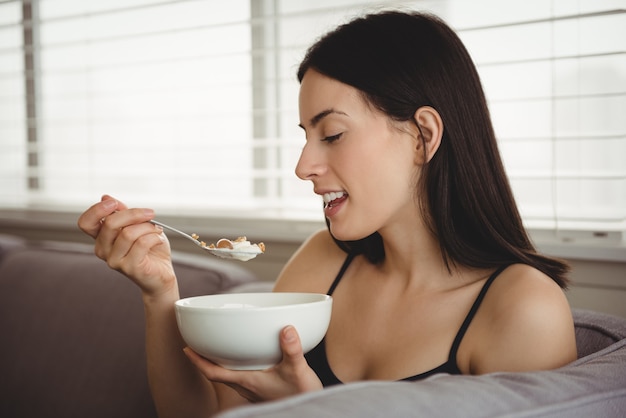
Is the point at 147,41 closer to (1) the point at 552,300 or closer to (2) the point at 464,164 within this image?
(2) the point at 464,164

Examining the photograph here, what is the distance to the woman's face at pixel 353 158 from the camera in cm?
122

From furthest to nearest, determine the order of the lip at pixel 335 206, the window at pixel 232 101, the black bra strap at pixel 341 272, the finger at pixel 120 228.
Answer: the window at pixel 232 101
the black bra strap at pixel 341 272
the lip at pixel 335 206
the finger at pixel 120 228

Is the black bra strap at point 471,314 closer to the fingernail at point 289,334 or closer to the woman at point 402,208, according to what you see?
the woman at point 402,208

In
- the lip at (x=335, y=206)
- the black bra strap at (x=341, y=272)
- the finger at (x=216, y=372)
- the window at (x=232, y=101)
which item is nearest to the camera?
the finger at (x=216, y=372)

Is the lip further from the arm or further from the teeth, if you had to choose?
the arm

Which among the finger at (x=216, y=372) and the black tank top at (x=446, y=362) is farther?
the black tank top at (x=446, y=362)

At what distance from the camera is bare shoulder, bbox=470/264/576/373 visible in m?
1.06

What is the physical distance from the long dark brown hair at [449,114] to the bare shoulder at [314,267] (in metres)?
0.29

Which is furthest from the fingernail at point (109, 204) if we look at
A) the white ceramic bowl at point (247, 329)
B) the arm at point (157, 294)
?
the white ceramic bowl at point (247, 329)

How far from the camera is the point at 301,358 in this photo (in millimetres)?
991

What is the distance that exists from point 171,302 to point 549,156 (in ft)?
3.14

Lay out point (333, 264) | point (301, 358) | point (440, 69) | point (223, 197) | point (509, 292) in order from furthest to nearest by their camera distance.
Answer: point (223, 197) → point (333, 264) → point (440, 69) → point (509, 292) → point (301, 358)

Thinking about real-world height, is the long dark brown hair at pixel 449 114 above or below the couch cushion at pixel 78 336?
above

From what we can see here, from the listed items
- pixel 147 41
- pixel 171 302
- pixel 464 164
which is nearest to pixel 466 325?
pixel 464 164
